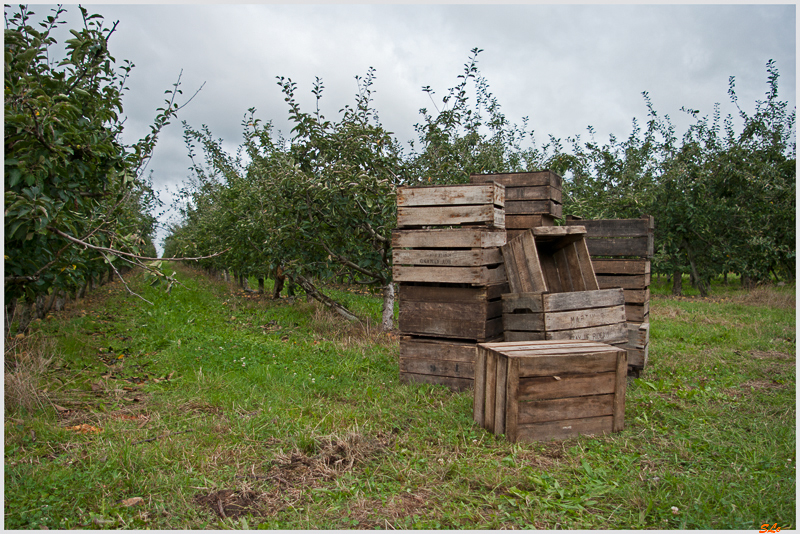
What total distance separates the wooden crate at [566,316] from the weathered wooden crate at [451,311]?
26 centimetres

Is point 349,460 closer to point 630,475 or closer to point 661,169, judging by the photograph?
point 630,475

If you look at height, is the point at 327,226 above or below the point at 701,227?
below

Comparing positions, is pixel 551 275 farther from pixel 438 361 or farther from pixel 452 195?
pixel 438 361

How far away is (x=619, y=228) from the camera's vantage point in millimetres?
5871

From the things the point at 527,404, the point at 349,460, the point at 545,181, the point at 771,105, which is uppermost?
the point at 771,105

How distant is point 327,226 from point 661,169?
11.3 metres

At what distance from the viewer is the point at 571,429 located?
12.1 feet

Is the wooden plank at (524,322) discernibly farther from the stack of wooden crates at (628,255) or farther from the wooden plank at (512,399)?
the stack of wooden crates at (628,255)

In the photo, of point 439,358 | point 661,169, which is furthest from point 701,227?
point 439,358

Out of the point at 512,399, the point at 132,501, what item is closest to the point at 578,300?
the point at 512,399

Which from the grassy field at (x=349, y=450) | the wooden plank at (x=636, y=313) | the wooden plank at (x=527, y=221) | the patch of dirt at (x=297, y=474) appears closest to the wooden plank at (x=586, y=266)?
the wooden plank at (x=527, y=221)

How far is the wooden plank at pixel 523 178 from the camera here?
5.45 m

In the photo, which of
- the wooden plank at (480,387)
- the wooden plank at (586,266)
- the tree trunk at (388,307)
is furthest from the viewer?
the tree trunk at (388,307)

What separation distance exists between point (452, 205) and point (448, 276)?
0.71 m
